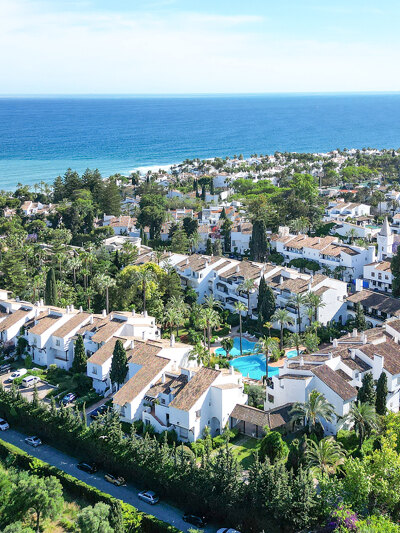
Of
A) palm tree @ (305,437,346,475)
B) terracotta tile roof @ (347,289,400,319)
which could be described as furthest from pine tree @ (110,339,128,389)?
terracotta tile roof @ (347,289,400,319)

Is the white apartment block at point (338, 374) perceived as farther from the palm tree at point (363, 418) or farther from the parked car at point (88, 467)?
the parked car at point (88, 467)

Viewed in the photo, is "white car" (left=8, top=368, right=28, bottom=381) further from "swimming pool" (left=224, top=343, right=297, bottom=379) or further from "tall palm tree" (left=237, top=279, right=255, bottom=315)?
"tall palm tree" (left=237, top=279, right=255, bottom=315)

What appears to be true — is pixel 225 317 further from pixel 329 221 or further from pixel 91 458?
pixel 329 221

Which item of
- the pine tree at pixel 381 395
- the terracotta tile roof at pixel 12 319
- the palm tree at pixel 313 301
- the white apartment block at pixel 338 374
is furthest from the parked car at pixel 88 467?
the palm tree at pixel 313 301

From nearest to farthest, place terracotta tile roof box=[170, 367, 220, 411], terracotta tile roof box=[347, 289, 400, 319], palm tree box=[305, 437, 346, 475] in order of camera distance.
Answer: palm tree box=[305, 437, 346, 475]
terracotta tile roof box=[170, 367, 220, 411]
terracotta tile roof box=[347, 289, 400, 319]

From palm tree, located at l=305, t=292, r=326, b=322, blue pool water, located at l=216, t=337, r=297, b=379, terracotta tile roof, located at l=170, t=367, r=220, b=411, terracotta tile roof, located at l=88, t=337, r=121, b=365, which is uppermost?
palm tree, located at l=305, t=292, r=326, b=322

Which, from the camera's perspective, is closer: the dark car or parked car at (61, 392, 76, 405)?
the dark car
